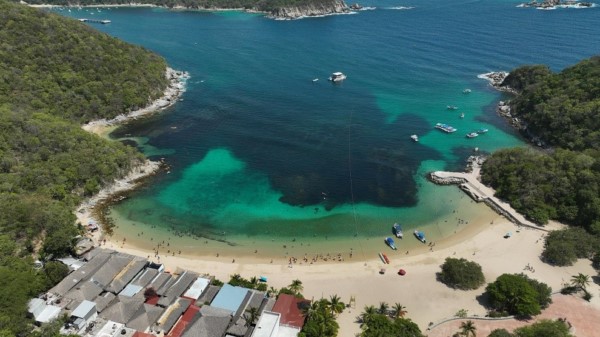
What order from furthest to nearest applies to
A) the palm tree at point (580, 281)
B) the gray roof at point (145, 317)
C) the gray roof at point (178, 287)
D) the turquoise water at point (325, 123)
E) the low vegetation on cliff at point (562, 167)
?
the turquoise water at point (325, 123) < the low vegetation on cliff at point (562, 167) < the palm tree at point (580, 281) < the gray roof at point (178, 287) < the gray roof at point (145, 317)

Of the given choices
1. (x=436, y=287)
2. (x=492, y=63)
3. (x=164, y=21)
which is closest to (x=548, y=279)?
(x=436, y=287)

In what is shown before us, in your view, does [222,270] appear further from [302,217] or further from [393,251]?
[393,251]

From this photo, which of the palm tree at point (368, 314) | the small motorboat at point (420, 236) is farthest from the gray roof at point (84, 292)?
the small motorboat at point (420, 236)

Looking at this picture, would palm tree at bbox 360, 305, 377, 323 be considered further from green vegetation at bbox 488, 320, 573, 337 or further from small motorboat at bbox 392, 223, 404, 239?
small motorboat at bbox 392, 223, 404, 239

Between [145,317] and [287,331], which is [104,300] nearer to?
[145,317]

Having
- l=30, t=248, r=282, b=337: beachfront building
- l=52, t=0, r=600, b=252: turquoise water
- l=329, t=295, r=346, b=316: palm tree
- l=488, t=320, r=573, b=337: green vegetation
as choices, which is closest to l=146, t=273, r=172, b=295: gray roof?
l=30, t=248, r=282, b=337: beachfront building

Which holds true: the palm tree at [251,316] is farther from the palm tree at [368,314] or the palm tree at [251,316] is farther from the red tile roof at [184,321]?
the palm tree at [368,314]

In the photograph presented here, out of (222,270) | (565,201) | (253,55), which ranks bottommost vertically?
(222,270)
